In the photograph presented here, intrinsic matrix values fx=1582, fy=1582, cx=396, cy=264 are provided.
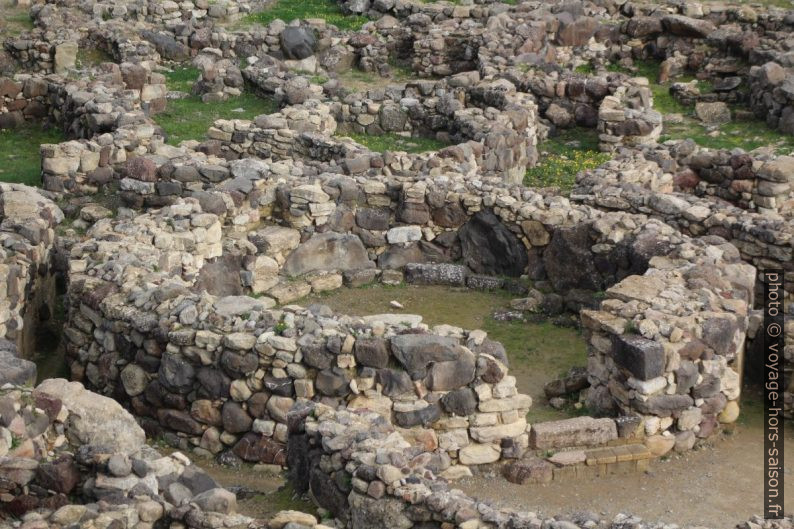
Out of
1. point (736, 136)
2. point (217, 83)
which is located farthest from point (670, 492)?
point (217, 83)

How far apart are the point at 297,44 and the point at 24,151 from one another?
9.87 meters

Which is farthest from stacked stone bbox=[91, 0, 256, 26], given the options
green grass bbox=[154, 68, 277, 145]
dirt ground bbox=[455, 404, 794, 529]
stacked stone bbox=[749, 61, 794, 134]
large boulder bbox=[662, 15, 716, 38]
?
dirt ground bbox=[455, 404, 794, 529]

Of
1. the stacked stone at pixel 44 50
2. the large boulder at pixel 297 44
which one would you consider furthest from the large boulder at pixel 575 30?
the stacked stone at pixel 44 50

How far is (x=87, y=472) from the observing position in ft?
61.0

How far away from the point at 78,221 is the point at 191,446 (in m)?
9.23

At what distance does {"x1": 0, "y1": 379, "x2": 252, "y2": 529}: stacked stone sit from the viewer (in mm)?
17500

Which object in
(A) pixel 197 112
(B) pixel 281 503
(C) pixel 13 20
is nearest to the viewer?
(B) pixel 281 503

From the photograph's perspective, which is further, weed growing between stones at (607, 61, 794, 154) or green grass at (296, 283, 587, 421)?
weed growing between stones at (607, 61, 794, 154)

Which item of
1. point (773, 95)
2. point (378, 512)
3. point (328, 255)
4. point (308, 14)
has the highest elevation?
point (378, 512)

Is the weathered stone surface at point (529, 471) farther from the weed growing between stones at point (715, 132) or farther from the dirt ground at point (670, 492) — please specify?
the weed growing between stones at point (715, 132)

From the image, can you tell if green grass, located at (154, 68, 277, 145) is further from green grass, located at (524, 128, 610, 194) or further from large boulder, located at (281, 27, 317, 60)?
green grass, located at (524, 128, 610, 194)

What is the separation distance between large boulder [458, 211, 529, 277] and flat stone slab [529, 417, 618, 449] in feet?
23.4

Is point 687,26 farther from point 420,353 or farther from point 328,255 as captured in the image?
point 420,353

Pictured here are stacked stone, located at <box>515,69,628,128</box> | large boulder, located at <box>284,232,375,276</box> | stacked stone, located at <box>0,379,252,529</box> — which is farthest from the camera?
stacked stone, located at <box>515,69,628,128</box>
